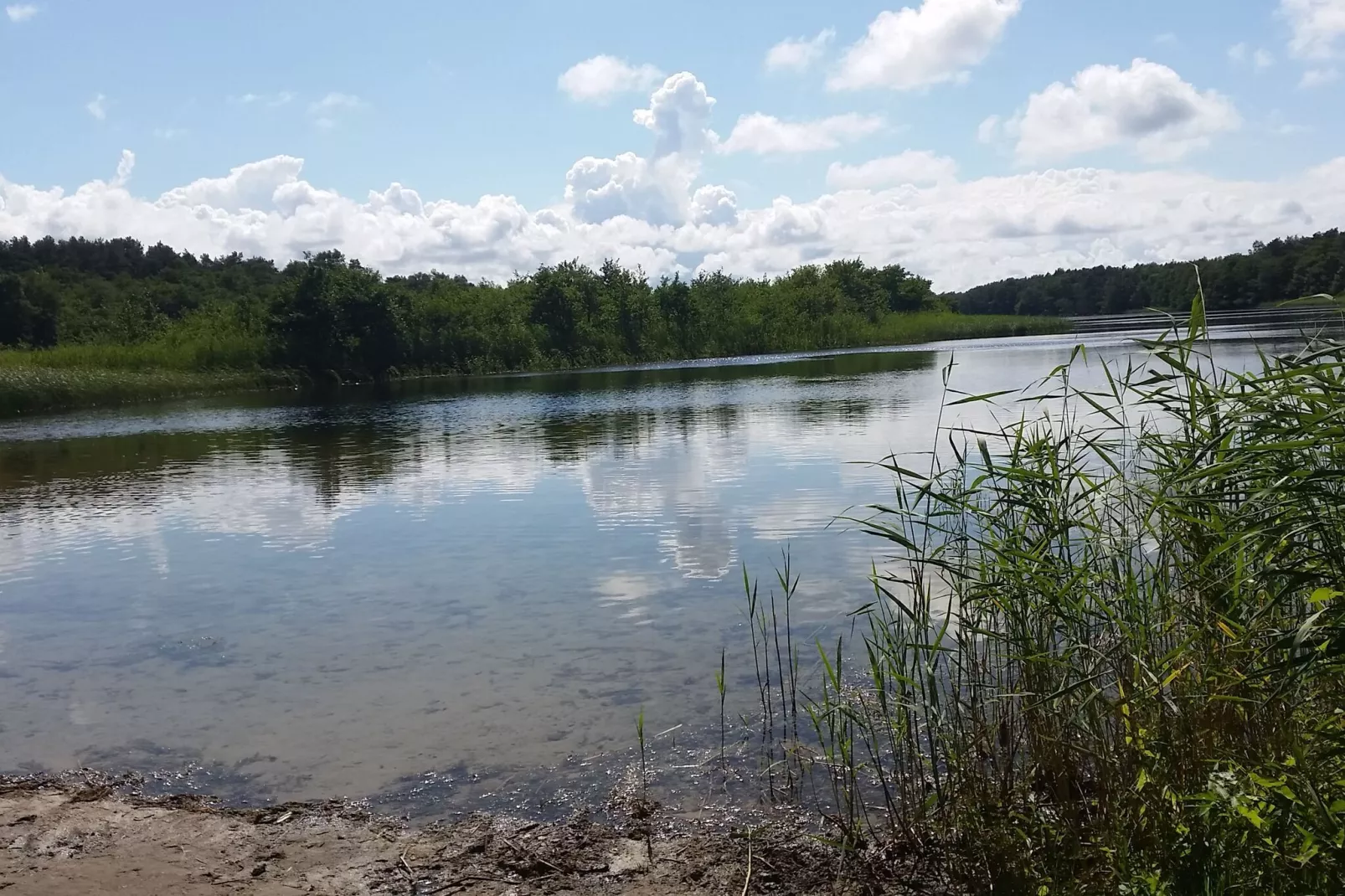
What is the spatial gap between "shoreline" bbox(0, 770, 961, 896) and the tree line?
59.1 m

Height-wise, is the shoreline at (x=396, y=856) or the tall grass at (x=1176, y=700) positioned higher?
the tall grass at (x=1176, y=700)

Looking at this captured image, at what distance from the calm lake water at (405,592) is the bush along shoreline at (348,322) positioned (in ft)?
106

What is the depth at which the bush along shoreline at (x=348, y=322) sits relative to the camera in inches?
2255

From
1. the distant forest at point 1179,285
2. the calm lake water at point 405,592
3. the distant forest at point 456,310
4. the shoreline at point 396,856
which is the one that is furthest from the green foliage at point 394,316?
the shoreline at point 396,856

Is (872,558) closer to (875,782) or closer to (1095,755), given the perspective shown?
(875,782)

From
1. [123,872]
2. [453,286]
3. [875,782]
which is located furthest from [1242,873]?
[453,286]

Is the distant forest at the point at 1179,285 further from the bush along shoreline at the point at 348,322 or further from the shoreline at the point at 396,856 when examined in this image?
the shoreline at the point at 396,856

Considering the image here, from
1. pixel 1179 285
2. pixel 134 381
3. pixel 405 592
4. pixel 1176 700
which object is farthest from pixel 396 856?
pixel 1179 285

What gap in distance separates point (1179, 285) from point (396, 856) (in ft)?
371

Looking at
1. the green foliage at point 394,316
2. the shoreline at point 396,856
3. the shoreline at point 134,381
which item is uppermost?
the green foliage at point 394,316

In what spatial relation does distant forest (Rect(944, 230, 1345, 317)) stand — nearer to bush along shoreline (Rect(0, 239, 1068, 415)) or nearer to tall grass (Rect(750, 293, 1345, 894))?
bush along shoreline (Rect(0, 239, 1068, 415))

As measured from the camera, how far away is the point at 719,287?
299ft

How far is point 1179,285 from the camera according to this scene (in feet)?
340

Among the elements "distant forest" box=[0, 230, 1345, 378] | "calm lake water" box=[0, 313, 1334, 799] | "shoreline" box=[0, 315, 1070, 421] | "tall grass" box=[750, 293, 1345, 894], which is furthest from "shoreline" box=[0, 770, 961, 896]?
"distant forest" box=[0, 230, 1345, 378]
